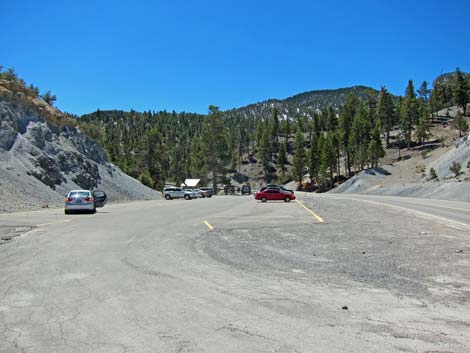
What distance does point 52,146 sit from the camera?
4297cm

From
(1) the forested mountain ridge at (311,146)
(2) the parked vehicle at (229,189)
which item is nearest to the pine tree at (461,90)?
(1) the forested mountain ridge at (311,146)

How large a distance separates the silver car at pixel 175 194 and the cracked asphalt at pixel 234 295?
45.6m

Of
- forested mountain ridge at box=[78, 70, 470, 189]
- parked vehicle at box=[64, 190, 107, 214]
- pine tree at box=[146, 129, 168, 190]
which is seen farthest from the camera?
pine tree at box=[146, 129, 168, 190]

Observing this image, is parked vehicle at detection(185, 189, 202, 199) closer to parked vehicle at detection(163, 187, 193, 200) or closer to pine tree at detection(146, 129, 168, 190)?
parked vehicle at detection(163, 187, 193, 200)

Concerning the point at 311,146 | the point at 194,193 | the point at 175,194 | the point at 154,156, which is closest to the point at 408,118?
the point at 311,146

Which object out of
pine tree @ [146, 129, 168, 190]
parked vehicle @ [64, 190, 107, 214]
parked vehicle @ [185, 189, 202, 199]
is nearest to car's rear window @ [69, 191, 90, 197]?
parked vehicle @ [64, 190, 107, 214]

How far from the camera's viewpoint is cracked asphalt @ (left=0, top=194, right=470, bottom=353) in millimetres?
4840

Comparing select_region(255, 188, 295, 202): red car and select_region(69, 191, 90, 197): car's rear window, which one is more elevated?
select_region(69, 191, 90, 197): car's rear window

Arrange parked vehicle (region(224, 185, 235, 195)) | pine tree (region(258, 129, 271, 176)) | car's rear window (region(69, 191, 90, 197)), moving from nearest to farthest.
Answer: car's rear window (region(69, 191, 90, 197)) < parked vehicle (region(224, 185, 235, 195)) < pine tree (region(258, 129, 271, 176))

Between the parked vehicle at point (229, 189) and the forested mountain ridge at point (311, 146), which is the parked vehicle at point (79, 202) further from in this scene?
the parked vehicle at point (229, 189)

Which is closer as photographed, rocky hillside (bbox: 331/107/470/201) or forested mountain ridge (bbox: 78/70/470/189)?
rocky hillside (bbox: 331/107/470/201)

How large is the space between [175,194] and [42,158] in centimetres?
2256

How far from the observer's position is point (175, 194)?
5928 centimetres

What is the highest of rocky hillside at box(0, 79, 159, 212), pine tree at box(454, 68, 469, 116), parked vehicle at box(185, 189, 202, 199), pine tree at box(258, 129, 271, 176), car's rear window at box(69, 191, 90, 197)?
pine tree at box(454, 68, 469, 116)
